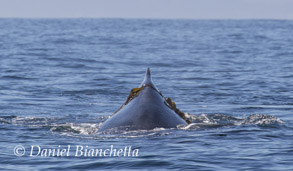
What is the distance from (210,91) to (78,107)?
554 centimetres

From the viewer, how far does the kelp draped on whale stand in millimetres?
10781

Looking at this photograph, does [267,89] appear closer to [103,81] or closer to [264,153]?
[103,81]

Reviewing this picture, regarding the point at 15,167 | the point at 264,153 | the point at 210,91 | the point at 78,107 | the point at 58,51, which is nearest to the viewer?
the point at 15,167

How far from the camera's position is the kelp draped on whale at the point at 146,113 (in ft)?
35.4

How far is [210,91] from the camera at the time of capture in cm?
2102

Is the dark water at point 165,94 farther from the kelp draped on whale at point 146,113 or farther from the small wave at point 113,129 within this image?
the kelp draped on whale at point 146,113

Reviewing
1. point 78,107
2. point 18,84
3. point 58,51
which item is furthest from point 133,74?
point 58,51

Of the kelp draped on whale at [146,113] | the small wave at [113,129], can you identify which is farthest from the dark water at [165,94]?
the kelp draped on whale at [146,113]

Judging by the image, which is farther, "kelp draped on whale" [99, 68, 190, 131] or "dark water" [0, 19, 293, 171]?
"kelp draped on whale" [99, 68, 190, 131]

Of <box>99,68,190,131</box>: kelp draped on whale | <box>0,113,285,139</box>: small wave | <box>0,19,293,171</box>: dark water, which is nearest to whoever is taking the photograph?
<box>0,19,293,171</box>: dark water

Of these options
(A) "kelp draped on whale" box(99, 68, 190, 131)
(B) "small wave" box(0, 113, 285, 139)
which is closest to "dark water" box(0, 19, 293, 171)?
(B) "small wave" box(0, 113, 285, 139)

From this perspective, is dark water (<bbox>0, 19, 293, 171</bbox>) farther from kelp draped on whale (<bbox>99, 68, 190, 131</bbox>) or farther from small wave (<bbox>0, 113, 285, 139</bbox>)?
kelp draped on whale (<bbox>99, 68, 190, 131</bbox>)

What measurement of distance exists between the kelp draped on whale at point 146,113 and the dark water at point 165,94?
170 millimetres

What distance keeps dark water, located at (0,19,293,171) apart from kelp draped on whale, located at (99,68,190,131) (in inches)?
6.7
